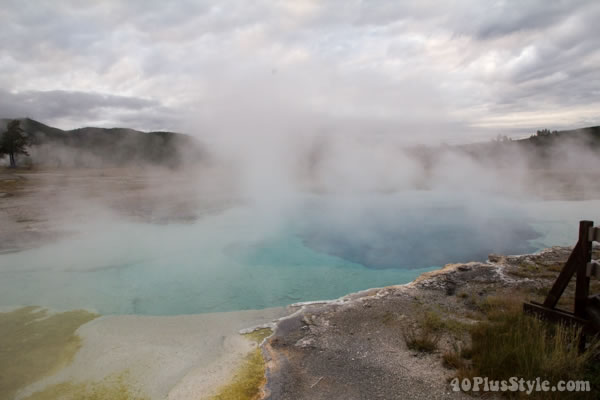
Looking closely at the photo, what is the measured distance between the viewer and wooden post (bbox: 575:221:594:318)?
8.17ft

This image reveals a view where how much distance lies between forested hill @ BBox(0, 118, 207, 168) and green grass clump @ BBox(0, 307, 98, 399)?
21.7 m

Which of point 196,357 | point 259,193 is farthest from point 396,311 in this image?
point 259,193

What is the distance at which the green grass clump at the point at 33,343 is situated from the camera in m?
3.44

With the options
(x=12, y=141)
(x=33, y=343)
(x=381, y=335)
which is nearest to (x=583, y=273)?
(x=381, y=335)

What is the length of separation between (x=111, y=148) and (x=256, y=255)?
37.1 m

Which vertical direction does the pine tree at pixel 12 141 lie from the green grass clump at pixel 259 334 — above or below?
above

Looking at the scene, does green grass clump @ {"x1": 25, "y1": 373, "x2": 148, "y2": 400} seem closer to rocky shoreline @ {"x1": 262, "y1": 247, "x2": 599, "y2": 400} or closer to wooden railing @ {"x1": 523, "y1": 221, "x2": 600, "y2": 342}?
rocky shoreline @ {"x1": 262, "y1": 247, "x2": 599, "y2": 400}

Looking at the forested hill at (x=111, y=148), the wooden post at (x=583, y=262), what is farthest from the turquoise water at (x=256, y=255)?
the forested hill at (x=111, y=148)

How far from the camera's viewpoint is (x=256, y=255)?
7.53 meters

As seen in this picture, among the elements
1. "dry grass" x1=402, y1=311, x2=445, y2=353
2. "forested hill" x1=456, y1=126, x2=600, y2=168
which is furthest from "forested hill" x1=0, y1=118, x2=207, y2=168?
"dry grass" x1=402, y1=311, x2=445, y2=353

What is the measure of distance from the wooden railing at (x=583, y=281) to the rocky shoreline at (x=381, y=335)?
0.99m

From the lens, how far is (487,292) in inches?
179

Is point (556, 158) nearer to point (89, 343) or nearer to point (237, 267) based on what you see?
point (237, 267)

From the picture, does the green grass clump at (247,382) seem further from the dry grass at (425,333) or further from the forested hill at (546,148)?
the forested hill at (546,148)
